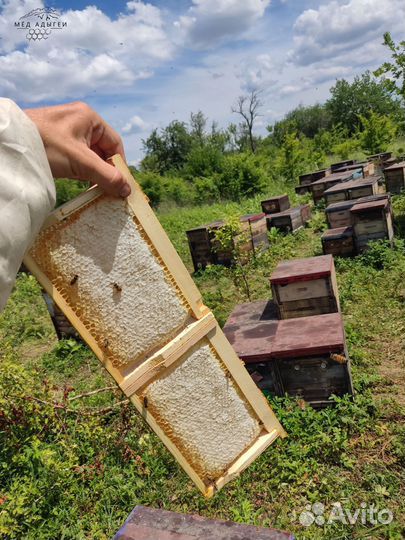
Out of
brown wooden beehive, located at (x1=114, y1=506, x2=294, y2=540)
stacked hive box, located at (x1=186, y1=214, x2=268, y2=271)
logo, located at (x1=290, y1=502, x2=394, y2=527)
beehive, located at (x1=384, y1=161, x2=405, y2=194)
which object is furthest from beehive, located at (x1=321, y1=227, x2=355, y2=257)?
brown wooden beehive, located at (x1=114, y1=506, x2=294, y2=540)

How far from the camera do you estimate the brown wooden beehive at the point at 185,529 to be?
4.94 ft

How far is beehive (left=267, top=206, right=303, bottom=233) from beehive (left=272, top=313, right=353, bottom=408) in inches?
268

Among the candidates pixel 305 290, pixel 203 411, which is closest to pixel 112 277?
pixel 203 411

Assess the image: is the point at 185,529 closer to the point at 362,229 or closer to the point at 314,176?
the point at 362,229

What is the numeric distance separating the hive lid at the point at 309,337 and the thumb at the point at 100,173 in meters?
2.95

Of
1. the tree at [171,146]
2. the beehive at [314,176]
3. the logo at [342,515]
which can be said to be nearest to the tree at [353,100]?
the tree at [171,146]

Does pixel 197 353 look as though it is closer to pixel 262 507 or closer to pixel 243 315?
pixel 262 507

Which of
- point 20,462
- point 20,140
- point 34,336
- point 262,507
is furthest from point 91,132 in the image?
point 34,336

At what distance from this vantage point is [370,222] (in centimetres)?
753

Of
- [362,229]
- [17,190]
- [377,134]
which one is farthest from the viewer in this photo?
[377,134]

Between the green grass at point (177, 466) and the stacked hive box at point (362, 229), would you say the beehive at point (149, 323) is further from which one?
the stacked hive box at point (362, 229)

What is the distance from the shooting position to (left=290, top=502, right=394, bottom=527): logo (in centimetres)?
293

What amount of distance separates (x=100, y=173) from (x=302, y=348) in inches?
121

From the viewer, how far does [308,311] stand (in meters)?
4.92
